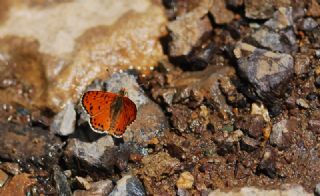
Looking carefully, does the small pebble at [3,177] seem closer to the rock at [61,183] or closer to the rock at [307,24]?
the rock at [61,183]

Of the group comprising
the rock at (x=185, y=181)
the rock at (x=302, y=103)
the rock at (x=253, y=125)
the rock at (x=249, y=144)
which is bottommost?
the rock at (x=185, y=181)

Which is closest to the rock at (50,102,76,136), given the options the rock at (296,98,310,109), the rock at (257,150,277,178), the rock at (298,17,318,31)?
the rock at (257,150,277,178)

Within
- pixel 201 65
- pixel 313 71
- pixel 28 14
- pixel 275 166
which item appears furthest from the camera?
pixel 28 14

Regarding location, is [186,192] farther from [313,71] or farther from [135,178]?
[313,71]

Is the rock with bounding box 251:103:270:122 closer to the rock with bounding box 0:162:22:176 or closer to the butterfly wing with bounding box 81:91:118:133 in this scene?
the butterfly wing with bounding box 81:91:118:133

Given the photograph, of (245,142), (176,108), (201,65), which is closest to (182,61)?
(201,65)

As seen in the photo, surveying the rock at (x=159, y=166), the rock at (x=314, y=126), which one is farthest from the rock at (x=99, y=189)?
the rock at (x=314, y=126)
